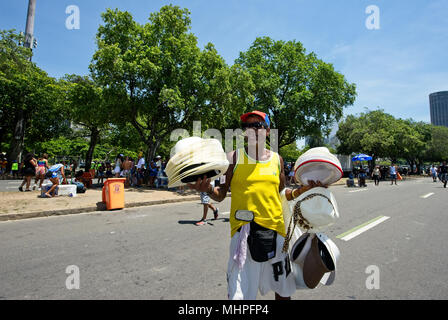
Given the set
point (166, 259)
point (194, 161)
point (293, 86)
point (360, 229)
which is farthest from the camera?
point (293, 86)

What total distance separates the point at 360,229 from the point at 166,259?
464 cm

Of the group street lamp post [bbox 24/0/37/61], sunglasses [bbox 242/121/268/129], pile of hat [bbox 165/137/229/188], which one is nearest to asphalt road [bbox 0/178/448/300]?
pile of hat [bbox 165/137/229/188]

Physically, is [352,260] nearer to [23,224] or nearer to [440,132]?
[23,224]

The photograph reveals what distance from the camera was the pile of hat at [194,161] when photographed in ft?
5.64

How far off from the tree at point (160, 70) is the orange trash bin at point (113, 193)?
6.64 metres

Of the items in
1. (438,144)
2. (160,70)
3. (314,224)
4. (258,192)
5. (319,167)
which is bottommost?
(314,224)

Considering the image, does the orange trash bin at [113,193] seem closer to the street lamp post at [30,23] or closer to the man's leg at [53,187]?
the man's leg at [53,187]

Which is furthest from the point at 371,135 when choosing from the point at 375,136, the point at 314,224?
the point at 314,224

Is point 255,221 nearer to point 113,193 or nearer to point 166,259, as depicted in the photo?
point 166,259

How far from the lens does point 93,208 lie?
820 cm

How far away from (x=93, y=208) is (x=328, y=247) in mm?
8249

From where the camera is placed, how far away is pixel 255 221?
186cm

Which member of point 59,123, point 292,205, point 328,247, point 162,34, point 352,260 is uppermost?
point 162,34

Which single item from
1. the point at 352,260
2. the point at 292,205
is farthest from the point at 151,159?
the point at 292,205
